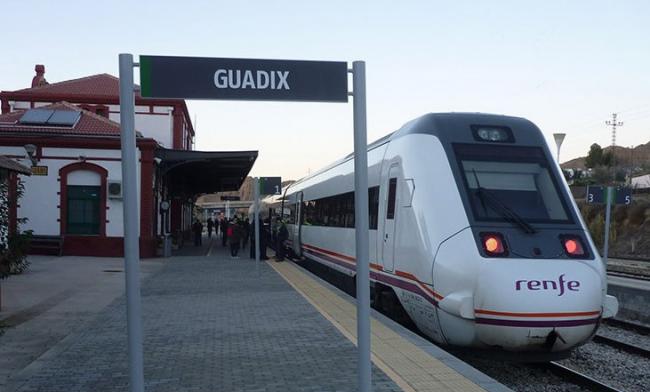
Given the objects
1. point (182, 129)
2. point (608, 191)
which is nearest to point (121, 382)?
point (608, 191)

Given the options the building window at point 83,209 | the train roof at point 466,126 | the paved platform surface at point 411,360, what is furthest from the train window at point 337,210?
the building window at point 83,209

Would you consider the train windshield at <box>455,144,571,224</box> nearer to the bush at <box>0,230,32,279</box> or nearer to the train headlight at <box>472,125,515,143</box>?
the train headlight at <box>472,125,515,143</box>

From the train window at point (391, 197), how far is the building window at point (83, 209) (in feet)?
57.1

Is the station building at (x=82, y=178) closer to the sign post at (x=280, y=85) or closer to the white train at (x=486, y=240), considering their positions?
the white train at (x=486, y=240)

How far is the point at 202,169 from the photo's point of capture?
97.0ft

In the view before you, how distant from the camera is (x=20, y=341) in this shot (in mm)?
8430

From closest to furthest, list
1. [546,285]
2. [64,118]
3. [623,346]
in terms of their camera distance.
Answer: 1. [546,285]
2. [623,346]
3. [64,118]

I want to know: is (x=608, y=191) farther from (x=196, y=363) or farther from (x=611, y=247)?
(x=611, y=247)

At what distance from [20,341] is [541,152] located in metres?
7.20

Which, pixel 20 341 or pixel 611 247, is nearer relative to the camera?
pixel 20 341

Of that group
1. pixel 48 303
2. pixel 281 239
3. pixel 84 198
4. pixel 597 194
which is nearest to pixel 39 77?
pixel 84 198

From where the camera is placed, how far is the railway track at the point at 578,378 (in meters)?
7.10

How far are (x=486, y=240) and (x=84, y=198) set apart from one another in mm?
20185

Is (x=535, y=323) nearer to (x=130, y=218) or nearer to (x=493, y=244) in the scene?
(x=493, y=244)
